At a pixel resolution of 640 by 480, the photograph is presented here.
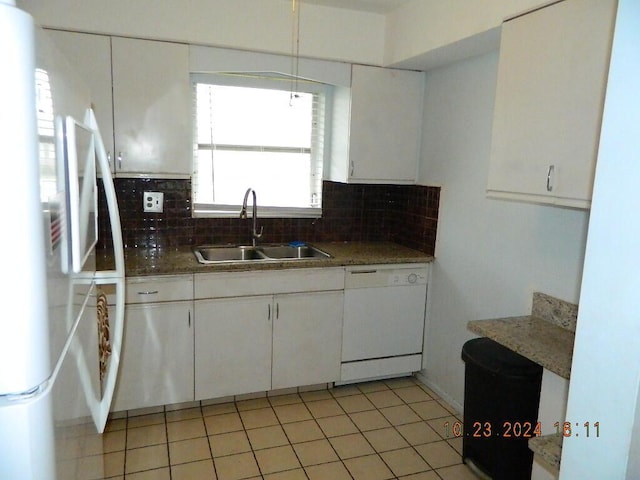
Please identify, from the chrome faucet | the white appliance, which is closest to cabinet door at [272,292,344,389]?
the chrome faucet

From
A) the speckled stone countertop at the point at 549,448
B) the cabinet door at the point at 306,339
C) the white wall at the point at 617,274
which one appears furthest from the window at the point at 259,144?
the white wall at the point at 617,274

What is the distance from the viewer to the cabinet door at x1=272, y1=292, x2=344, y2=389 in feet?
9.60

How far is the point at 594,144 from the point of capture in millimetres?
1670

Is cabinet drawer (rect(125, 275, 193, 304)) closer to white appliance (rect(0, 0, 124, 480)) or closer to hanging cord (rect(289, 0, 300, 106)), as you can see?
hanging cord (rect(289, 0, 300, 106))

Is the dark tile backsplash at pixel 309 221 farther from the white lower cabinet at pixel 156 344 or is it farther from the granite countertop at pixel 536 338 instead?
the granite countertop at pixel 536 338

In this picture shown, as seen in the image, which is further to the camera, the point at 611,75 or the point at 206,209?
the point at 206,209

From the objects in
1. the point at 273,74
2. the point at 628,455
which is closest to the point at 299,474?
the point at 628,455

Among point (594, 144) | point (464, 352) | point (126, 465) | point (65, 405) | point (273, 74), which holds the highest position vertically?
point (273, 74)

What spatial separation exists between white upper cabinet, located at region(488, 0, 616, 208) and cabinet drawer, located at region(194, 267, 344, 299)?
1202 millimetres

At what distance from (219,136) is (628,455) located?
2899 mm

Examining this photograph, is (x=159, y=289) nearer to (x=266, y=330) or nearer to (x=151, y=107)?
(x=266, y=330)

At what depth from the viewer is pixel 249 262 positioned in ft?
9.23

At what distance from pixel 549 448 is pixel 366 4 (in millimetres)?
2623

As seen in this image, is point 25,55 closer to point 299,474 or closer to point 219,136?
point 299,474
